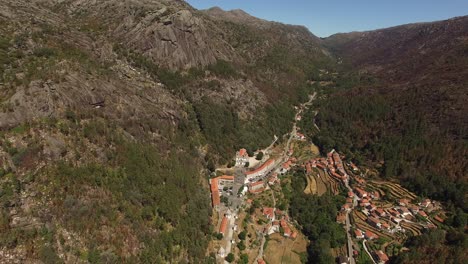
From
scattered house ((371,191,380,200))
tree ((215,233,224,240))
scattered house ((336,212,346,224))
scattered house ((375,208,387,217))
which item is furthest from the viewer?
scattered house ((371,191,380,200))

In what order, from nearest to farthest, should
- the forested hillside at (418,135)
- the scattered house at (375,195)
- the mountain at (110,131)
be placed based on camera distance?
1. the mountain at (110,131)
2. the forested hillside at (418,135)
3. the scattered house at (375,195)

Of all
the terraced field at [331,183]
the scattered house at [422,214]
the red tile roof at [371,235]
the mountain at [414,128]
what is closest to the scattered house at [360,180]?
the terraced field at [331,183]

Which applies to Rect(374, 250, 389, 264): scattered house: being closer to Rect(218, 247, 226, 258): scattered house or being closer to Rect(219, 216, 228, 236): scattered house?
Rect(218, 247, 226, 258): scattered house

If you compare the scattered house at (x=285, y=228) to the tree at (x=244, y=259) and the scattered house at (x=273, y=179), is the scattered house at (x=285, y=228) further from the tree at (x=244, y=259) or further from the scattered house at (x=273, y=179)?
the scattered house at (x=273, y=179)

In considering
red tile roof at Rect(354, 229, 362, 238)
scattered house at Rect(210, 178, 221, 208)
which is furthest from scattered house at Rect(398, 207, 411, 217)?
scattered house at Rect(210, 178, 221, 208)

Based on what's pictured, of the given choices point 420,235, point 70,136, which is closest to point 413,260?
point 420,235

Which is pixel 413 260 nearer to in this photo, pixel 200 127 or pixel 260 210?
pixel 260 210
